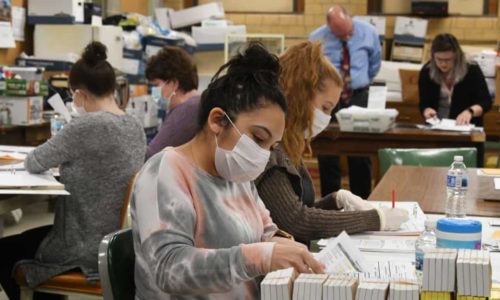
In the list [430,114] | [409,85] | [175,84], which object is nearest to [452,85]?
[430,114]

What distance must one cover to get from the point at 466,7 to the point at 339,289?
8.61 m

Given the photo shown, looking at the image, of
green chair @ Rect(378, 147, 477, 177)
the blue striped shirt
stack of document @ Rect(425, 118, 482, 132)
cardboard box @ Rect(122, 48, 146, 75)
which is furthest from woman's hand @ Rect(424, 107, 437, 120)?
cardboard box @ Rect(122, 48, 146, 75)

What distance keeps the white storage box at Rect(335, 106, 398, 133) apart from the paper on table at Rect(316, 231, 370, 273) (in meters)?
3.07

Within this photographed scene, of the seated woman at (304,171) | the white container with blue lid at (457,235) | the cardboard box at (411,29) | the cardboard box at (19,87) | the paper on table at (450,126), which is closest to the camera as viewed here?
the white container with blue lid at (457,235)

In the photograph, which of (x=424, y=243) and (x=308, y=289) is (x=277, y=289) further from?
(x=424, y=243)

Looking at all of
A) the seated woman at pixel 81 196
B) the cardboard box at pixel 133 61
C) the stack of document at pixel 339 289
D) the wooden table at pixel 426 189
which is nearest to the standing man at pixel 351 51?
the cardboard box at pixel 133 61

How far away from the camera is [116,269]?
209cm

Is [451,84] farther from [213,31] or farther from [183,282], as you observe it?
[183,282]

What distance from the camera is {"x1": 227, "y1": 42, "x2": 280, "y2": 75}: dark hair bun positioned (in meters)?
1.97

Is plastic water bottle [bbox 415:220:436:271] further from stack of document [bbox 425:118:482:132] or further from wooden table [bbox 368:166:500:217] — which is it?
stack of document [bbox 425:118:482:132]

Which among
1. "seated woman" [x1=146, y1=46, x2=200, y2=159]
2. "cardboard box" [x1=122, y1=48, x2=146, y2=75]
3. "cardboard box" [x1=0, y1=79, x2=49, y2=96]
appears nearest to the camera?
"seated woman" [x1=146, y1=46, x2=200, y2=159]

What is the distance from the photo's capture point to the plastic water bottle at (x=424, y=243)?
5.91 feet

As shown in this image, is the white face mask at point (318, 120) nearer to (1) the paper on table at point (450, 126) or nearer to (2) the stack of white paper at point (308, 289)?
(2) the stack of white paper at point (308, 289)

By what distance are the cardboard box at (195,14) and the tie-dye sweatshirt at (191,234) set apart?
740cm
